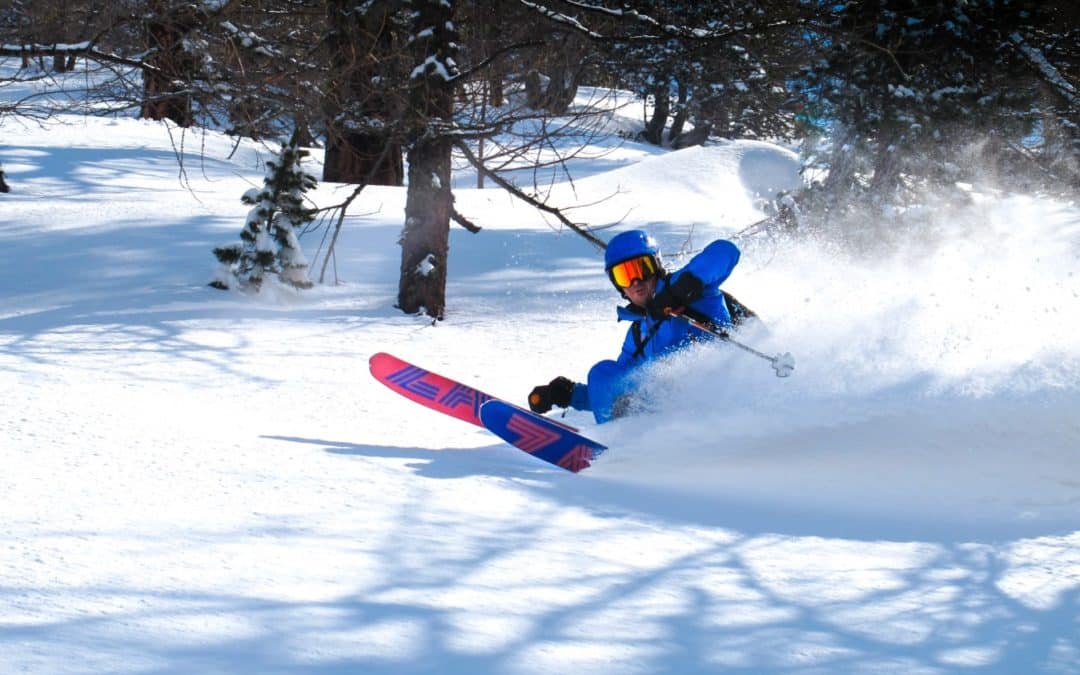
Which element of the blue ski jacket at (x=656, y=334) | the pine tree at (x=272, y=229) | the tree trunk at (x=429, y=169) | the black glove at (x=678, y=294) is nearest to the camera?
the black glove at (x=678, y=294)

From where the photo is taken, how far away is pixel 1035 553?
3.52m

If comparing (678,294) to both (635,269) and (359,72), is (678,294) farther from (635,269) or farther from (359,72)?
(359,72)

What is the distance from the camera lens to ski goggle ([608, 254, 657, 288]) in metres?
6.30

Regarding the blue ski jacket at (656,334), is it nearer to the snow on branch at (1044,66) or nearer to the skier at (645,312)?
the skier at (645,312)

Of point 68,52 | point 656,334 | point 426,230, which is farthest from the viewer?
point 426,230

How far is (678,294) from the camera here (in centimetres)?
602

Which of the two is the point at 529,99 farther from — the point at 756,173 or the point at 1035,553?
the point at 756,173

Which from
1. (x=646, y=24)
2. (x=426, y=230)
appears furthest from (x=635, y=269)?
(x=426, y=230)

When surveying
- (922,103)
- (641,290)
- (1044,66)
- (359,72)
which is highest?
(1044,66)

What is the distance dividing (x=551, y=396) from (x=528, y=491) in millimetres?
1967

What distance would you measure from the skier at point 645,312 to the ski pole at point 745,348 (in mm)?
50

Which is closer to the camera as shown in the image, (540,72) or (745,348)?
(745,348)

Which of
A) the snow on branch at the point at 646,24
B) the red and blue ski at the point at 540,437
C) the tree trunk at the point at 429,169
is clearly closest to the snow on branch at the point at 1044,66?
the snow on branch at the point at 646,24

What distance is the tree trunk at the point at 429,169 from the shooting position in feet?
32.0
